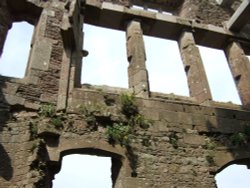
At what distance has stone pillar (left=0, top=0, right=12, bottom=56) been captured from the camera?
8.09m

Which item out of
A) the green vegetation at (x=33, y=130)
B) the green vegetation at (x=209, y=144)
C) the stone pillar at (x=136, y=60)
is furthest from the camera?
the stone pillar at (x=136, y=60)

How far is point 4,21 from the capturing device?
8359mm

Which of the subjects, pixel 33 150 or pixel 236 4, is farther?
pixel 236 4

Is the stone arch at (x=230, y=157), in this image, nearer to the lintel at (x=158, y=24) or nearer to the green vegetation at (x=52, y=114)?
the green vegetation at (x=52, y=114)

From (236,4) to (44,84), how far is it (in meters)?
7.90

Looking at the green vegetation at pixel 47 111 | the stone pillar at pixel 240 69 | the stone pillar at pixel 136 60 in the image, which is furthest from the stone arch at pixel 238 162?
the green vegetation at pixel 47 111

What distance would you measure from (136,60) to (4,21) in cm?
348

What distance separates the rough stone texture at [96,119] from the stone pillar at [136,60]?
0.03m

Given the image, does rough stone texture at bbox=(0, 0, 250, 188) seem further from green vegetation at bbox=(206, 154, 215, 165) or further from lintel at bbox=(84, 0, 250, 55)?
lintel at bbox=(84, 0, 250, 55)

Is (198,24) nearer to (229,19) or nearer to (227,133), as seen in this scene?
(229,19)

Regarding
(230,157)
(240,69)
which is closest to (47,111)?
(230,157)

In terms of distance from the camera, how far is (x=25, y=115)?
6512 mm

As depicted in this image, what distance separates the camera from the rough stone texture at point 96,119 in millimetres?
6133

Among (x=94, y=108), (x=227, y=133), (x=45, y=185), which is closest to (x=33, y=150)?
(x=45, y=185)
